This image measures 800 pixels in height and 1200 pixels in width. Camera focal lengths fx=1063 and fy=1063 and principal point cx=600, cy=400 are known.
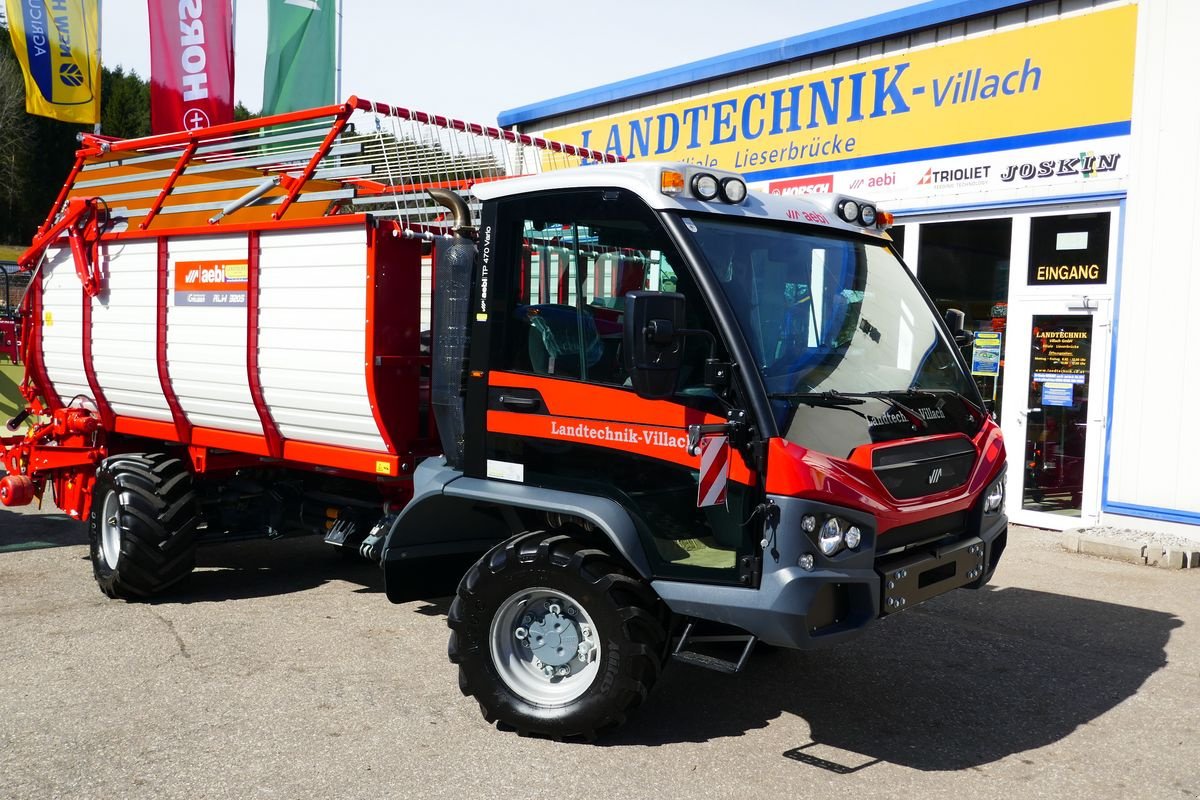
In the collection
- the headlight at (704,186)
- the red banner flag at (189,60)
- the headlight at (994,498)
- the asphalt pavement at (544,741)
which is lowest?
the asphalt pavement at (544,741)

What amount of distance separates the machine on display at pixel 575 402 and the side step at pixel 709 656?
0.05 feet

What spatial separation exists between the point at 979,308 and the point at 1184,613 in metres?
4.17

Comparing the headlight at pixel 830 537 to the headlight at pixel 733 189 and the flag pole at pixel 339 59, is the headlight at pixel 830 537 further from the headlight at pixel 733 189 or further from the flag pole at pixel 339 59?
the flag pole at pixel 339 59

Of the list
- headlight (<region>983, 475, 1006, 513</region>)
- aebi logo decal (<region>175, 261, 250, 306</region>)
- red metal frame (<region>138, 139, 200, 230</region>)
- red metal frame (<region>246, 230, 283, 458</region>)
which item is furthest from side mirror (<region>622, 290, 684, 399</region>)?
red metal frame (<region>138, 139, 200, 230</region>)

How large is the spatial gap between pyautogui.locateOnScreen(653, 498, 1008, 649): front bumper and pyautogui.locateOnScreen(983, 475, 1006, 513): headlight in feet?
1.93

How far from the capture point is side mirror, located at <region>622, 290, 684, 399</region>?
382cm

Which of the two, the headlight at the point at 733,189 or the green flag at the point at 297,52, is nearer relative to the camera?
the headlight at the point at 733,189

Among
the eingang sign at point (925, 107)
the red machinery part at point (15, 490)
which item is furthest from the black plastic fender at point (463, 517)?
the eingang sign at point (925, 107)

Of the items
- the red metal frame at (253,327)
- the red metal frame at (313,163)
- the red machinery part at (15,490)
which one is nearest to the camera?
the red metal frame at (313,163)

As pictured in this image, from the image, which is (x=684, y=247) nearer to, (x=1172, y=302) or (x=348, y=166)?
(x=348, y=166)

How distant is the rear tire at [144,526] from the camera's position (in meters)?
6.29

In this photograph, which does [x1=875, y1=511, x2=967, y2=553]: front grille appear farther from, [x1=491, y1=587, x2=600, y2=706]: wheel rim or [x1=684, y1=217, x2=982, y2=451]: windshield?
[x1=491, y1=587, x2=600, y2=706]: wheel rim

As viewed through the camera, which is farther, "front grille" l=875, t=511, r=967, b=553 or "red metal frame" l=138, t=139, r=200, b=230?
"red metal frame" l=138, t=139, r=200, b=230

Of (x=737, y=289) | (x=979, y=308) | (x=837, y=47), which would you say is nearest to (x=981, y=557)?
(x=737, y=289)
